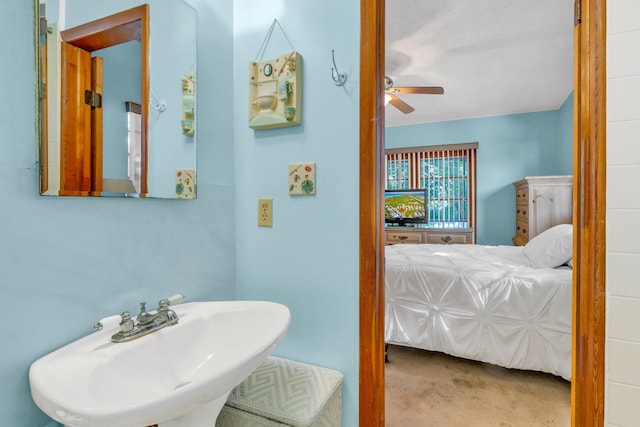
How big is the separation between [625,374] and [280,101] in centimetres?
148

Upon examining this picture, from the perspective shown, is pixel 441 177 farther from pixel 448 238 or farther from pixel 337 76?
pixel 337 76

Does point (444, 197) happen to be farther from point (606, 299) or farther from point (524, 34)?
point (606, 299)

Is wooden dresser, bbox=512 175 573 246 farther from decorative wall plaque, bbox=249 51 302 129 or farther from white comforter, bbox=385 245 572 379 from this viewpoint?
decorative wall plaque, bbox=249 51 302 129

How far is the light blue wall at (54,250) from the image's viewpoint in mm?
739

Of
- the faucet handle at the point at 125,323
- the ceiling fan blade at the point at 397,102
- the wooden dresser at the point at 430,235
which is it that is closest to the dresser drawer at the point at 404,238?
the wooden dresser at the point at 430,235

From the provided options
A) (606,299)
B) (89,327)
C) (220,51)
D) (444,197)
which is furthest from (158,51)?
(444,197)

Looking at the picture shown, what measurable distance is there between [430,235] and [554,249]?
94.0 inches

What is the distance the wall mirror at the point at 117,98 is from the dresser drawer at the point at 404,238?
4.02m

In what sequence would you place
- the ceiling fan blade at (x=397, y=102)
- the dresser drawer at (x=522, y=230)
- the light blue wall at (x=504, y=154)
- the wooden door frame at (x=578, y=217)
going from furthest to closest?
the light blue wall at (x=504, y=154) < the dresser drawer at (x=522, y=230) < the ceiling fan blade at (x=397, y=102) < the wooden door frame at (x=578, y=217)

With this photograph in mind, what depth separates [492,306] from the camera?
6.97ft

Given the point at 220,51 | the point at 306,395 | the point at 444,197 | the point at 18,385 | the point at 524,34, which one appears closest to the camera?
the point at 18,385

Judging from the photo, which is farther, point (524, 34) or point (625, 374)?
point (524, 34)

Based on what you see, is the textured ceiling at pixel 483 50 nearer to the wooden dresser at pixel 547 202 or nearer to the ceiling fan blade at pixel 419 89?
the ceiling fan blade at pixel 419 89

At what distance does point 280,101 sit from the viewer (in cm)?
131
